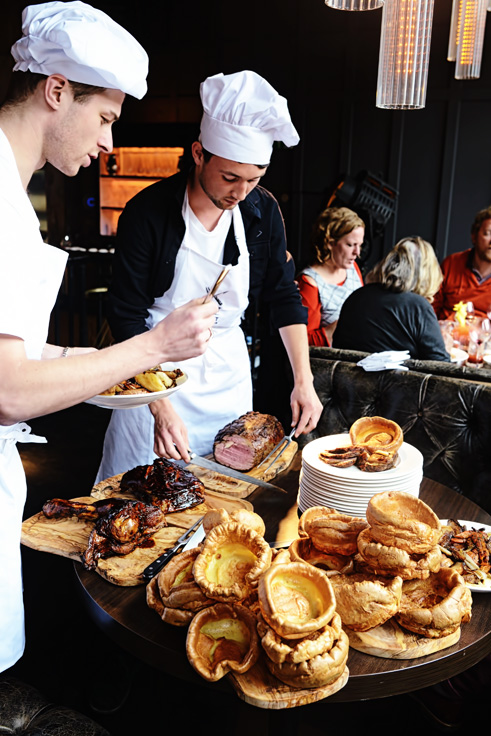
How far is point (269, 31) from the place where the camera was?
7277mm

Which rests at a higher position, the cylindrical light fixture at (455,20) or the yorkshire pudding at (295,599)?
the cylindrical light fixture at (455,20)

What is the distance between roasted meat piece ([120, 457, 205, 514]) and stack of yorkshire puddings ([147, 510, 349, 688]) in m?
0.31

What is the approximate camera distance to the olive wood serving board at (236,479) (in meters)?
1.62

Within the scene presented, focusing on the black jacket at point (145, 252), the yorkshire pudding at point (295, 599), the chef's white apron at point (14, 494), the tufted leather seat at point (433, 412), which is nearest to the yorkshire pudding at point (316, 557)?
the yorkshire pudding at point (295, 599)

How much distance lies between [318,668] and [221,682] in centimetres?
17

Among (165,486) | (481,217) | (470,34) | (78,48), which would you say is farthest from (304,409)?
(481,217)

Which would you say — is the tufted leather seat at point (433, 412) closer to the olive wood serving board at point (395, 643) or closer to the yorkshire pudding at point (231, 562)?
the olive wood serving board at point (395, 643)

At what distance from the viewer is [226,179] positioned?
75.7 inches

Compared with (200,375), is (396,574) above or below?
above

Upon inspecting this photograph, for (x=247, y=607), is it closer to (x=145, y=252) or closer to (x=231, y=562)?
(x=231, y=562)

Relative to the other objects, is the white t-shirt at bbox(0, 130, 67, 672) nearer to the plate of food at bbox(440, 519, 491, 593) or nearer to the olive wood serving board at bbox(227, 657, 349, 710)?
the olive wood serving board at bbox(227, 657, 349, 710)

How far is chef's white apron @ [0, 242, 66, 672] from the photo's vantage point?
123cm

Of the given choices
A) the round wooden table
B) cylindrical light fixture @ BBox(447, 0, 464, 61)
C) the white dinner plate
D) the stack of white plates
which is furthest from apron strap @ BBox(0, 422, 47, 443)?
cylindrical light fixture @ BBox(447, 0, 464, 61)

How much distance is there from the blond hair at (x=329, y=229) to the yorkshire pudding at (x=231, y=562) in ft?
10.4
